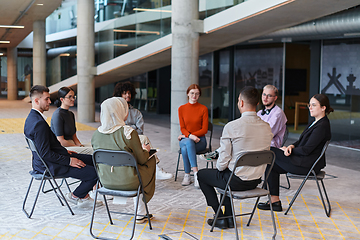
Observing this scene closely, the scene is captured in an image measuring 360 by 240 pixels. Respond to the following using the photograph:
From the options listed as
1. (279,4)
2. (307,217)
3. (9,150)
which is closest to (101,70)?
(9,150)

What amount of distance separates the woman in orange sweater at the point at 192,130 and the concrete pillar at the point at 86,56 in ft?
26.6

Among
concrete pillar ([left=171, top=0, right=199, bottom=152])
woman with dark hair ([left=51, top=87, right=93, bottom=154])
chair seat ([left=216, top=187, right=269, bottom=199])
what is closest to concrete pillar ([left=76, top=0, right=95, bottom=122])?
concrete pillar ([left=171, top=0, right=199, bottom=152])

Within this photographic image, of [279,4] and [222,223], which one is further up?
[279,4]

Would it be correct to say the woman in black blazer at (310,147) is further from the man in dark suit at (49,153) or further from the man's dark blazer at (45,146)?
the man's dark blazer at (45,146)

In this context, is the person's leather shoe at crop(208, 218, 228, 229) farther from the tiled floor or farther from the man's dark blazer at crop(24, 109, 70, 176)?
the man's dark blazer at crop(24, 109, 70, 176)

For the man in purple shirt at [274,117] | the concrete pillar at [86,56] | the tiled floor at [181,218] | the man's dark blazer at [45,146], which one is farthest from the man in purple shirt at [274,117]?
the concrete pillar at [86,56]

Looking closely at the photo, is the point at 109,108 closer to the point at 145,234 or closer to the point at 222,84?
the point at 145,234

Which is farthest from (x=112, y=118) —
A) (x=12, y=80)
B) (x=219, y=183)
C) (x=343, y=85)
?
(x=12, y=80)

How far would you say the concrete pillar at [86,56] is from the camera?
508 inches

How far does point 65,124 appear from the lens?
4.85 metres

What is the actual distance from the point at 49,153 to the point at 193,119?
236 cm

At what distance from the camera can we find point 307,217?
4234 mm

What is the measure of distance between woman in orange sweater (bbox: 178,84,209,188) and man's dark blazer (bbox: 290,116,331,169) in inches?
62.5

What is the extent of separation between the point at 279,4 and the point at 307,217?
3570 millimetres
